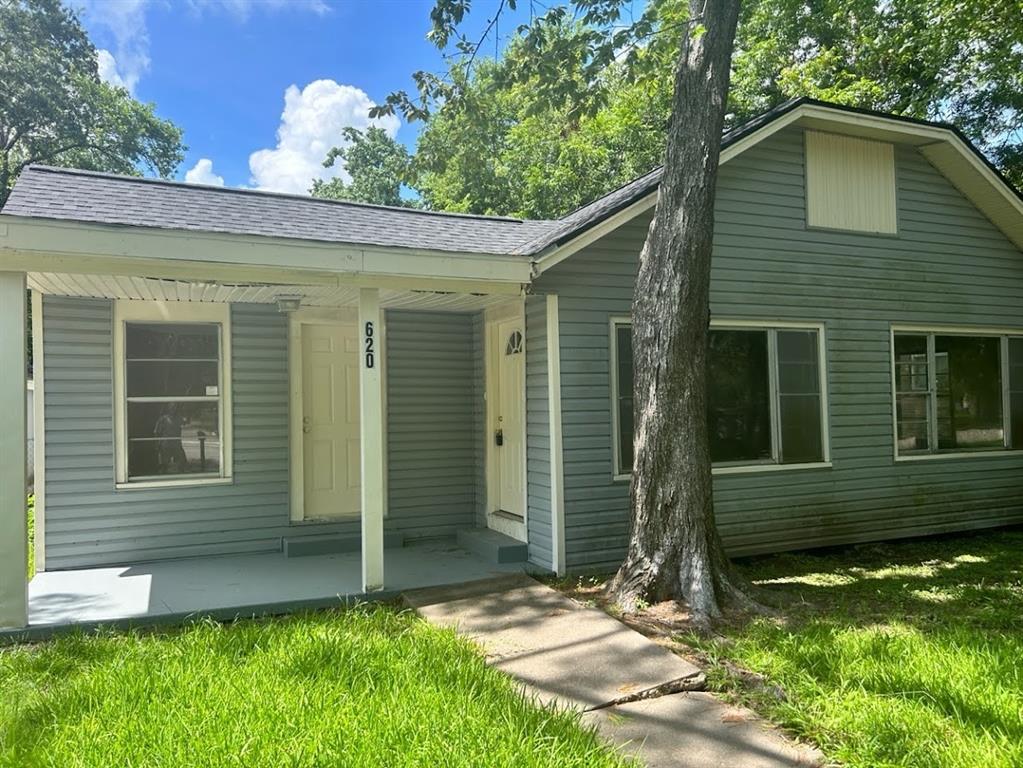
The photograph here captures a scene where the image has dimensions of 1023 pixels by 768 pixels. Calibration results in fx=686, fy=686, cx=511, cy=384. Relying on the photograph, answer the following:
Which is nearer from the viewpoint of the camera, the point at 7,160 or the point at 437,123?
the point at 437,123

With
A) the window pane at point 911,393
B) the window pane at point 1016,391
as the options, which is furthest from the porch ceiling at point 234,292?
the window pane at point 1016,391

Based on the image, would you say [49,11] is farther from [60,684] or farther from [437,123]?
[60,684]

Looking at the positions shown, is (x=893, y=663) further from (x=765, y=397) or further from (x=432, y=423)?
(x=432, y=423)

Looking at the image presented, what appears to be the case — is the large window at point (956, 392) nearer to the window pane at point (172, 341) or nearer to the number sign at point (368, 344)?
the number sign at point (368, 344)

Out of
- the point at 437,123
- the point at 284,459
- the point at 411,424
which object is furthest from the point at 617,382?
the point at 437,123

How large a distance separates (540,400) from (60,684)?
3.75m

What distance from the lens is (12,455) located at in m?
4.17

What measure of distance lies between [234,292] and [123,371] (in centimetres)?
122

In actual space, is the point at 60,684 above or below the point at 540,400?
below

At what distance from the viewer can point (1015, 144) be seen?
1380 cm

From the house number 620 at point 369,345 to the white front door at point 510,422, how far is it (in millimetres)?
1593

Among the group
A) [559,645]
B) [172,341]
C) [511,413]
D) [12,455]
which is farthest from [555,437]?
[12,455]

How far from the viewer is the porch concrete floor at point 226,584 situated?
4.58m

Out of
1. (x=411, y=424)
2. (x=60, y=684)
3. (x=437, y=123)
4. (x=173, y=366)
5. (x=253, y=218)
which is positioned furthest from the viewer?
(x=437, y=123)
